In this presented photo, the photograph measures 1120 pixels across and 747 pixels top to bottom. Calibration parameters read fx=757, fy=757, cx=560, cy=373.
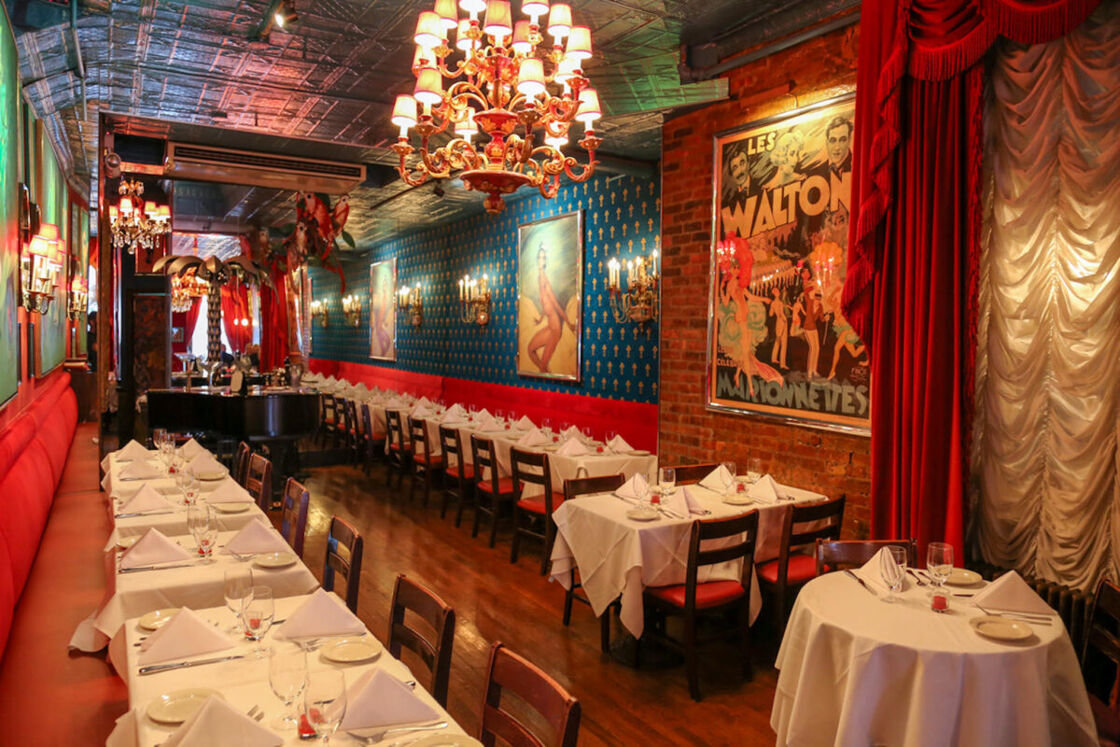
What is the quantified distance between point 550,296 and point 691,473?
4.87 m

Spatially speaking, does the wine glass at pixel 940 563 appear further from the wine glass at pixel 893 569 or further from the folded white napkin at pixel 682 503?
the folded white napkin at pixel 682 503

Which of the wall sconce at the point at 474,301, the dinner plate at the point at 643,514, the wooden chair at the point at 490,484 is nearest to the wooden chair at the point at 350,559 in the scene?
the dinner plate at the point at 643,514

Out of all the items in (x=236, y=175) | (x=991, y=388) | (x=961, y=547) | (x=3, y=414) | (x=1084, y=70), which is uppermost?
(x=236, y=175)

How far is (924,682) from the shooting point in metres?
2.23

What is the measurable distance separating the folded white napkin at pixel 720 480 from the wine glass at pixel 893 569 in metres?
1.81

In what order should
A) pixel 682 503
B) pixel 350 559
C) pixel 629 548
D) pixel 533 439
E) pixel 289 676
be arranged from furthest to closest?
1. pixel 533 439
2. pixel 682 503
3. pixel 629 548
4. pixel 350 559
5. pixel 289 676

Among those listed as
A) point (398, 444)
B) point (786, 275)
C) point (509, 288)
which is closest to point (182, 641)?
point (786, 275)

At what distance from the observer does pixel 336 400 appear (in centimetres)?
1066

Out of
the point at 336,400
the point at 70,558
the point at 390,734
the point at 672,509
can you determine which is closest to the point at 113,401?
the point at 336,400

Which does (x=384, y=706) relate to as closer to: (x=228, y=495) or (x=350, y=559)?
(x=350, y=559)

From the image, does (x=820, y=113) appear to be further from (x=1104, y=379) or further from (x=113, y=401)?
(x=113, y=401)

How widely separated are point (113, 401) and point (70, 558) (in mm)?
8957

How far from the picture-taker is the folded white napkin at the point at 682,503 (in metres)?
4.05

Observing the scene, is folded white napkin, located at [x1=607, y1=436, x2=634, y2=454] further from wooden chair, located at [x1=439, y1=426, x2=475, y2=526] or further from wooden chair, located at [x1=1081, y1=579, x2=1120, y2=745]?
wooden chair, located at [x1=1081, y1=579, x2=1120, y2=745]
